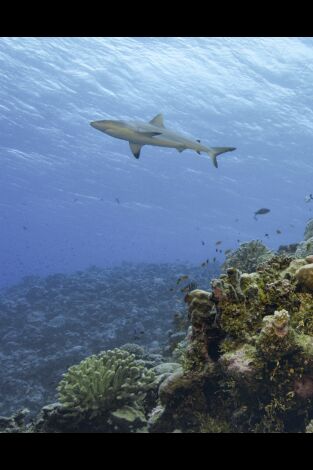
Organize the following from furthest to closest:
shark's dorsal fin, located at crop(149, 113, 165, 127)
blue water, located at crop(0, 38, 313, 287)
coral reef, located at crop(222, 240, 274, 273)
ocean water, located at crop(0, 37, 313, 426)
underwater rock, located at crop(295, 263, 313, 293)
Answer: blue water, located at crop(0, 38, 313, 287)
ocean water, located at crop(0, 37, 313, 426)
coral reef, located at crop(222, 240, 274, 273)
shark's dorsal fin, located at crop(149, 113, 165, 127)
underwater rock, located at crop(295, 263, 313, 293)

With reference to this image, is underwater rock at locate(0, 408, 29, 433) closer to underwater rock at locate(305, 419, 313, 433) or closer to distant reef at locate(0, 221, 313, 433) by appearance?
distant reef at locate(0, 221, 313, 433)

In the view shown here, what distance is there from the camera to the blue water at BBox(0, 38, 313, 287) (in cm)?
2475

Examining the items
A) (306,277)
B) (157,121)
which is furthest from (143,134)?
(306,277)

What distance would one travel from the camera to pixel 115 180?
55.2 meters

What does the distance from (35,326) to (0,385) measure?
6.44 m

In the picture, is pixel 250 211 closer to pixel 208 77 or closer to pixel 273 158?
pixel 273 158

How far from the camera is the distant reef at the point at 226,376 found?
14.9 ft

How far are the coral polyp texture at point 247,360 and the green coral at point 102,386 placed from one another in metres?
0.68

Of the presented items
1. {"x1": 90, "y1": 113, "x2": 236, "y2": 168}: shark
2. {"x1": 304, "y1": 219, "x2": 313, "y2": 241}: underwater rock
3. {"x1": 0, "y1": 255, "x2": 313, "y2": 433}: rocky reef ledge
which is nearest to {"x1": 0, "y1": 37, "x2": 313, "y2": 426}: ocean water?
{"x1": 304, "y1": 219, "x2": 313, "y2": 241}: underwater rock

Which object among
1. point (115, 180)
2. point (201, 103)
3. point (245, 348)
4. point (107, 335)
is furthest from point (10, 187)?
point (245, 348)

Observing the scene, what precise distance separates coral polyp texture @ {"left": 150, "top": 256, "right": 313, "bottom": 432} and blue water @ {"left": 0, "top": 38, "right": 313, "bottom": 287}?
69.0ft

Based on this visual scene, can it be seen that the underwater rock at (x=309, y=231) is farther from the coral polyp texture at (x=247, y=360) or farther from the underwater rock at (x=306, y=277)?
the underwater rock at (x=306, y=277)

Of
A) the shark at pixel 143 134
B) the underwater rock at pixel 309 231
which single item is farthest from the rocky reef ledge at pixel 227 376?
the underwater rock at pixel 309 231

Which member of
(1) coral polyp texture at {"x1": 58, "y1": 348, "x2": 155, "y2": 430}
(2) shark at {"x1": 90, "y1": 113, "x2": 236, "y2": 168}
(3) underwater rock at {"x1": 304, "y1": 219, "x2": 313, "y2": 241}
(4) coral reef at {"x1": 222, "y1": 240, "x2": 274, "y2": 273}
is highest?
(2) shark at {"x1": 90, "y1": 113, "x2": 236, "y2": 168}
